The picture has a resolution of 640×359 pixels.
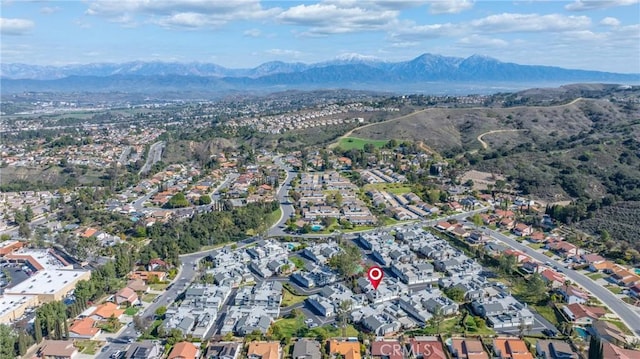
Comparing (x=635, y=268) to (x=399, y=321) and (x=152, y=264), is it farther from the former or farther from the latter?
(x=152, y=264)

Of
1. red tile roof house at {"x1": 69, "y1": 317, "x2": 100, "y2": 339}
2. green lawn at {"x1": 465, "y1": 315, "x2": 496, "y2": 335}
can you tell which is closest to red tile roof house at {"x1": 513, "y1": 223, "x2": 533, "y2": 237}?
green lawn at {"x1": 465, "y1": 315, "x2": 496, "y2": 335}

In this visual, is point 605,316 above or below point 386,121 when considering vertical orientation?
below

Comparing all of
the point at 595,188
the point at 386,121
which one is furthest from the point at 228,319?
the point at 386,121

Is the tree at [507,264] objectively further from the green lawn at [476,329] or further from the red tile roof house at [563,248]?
the green lawn at [476,329]

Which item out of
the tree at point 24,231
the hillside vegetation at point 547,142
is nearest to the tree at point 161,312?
the tree at point 24,231

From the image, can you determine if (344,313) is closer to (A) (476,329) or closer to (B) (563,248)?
(A) (476,329)

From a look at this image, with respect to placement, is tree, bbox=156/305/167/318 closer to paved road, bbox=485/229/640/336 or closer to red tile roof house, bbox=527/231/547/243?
paved road, bbox=485/229/640/336

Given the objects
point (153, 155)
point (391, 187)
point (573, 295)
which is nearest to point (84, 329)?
point (573, 295)
